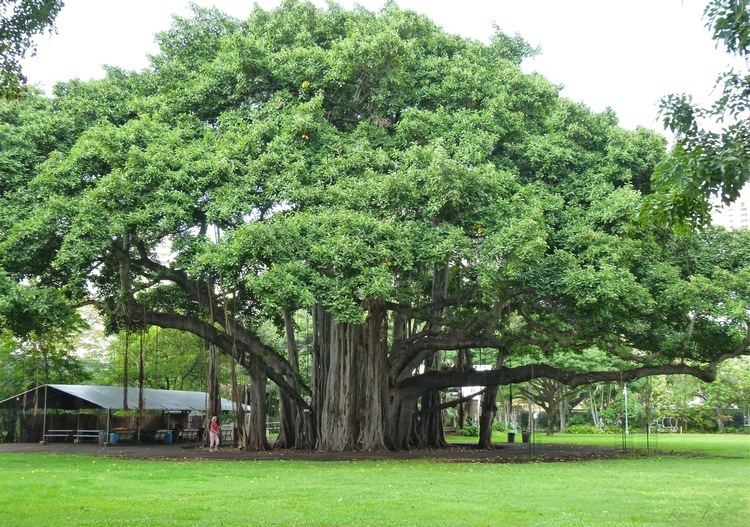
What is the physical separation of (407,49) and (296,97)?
2.83 metres

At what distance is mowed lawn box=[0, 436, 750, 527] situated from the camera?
23.5 ft

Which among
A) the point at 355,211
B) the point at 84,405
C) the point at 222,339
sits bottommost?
the point at 84,405

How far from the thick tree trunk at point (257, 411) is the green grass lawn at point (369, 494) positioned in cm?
493

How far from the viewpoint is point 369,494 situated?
911cm

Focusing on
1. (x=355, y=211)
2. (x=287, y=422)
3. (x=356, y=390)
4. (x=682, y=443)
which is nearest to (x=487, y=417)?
(x=287, y=422)

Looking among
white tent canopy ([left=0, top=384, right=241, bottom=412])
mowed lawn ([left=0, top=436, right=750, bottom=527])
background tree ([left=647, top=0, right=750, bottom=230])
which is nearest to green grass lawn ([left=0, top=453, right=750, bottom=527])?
mowed lawn ([left=0, top=436, right=750, bottom=527])

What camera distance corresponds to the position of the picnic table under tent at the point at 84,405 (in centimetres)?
2417

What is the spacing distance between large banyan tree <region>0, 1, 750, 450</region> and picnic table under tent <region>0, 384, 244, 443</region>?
6.15 metres

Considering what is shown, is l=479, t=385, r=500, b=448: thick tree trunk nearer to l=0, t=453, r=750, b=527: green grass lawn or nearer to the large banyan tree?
the large banyan tree

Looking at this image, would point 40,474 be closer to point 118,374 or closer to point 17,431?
point 17,431

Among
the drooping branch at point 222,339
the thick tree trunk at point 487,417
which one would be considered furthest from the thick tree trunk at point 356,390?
the thick tree trunk at point 487,417

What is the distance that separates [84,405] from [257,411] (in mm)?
8863

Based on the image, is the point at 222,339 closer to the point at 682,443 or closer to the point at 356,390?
the point at 356,390

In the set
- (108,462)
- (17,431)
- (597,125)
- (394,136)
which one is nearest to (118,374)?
(17,431)
